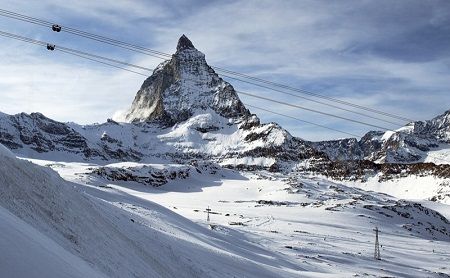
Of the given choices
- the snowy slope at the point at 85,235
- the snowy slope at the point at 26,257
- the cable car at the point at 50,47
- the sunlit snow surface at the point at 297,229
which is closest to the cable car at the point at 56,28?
the cable car at the point at 50,47

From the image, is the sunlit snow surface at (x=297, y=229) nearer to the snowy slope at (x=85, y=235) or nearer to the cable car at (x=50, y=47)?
the snowy slope at (x=85, y=235)

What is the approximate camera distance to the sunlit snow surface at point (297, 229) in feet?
119

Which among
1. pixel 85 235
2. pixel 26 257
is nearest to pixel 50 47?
pixel 85 235

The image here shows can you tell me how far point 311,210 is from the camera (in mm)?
98938

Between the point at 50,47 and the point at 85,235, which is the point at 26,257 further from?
the point at 50,47

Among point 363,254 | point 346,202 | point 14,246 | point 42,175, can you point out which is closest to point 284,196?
point 346,202

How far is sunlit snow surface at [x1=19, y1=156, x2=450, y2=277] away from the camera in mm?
36344

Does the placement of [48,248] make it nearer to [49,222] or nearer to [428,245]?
[49,222]

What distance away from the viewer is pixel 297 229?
70.7 meters

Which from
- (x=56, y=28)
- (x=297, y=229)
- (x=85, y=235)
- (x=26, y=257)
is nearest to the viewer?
(x=26, y=257)

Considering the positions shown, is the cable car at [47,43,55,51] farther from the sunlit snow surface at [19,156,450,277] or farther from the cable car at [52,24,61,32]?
the sunlit snow surface at [19,156,450,277]

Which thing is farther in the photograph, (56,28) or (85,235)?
(56,28)

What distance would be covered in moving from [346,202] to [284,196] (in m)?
21.2

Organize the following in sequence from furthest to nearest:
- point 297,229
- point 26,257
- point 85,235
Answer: point 297,229 → point 85,235 → point 26,257
